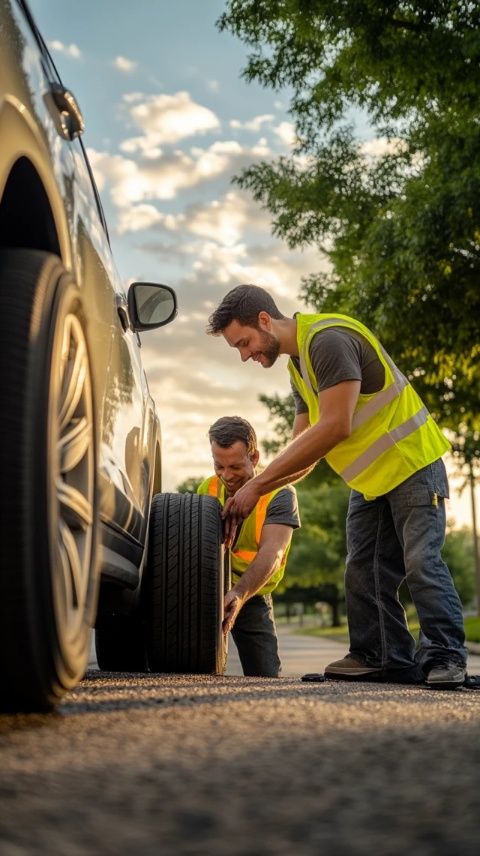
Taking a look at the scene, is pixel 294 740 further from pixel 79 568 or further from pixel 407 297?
pixel 407 297

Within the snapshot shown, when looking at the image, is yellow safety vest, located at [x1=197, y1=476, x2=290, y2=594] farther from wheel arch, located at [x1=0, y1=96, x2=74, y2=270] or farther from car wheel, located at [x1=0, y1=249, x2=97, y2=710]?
car wheel, located at [x1=0, y1=249, x2=97, y2=710]

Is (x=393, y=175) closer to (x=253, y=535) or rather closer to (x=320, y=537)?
(x=253, y=535)

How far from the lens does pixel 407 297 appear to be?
52.0 ft

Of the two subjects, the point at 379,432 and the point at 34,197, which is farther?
the point at 379,432

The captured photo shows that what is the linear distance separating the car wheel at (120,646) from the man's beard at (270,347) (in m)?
1.32

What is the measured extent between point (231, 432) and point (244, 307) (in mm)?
1288

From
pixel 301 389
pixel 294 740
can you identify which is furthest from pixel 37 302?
pixel 301 389

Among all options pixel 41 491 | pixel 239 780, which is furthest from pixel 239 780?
pixel 41 491

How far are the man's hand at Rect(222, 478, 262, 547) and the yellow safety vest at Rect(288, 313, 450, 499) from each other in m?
0.38

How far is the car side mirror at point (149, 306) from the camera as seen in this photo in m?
3.86

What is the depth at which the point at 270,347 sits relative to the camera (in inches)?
179

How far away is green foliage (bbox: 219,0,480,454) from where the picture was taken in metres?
13.1

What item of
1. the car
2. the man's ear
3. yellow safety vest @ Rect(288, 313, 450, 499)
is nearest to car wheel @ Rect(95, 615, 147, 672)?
the car

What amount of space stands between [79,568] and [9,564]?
39 centimetres
